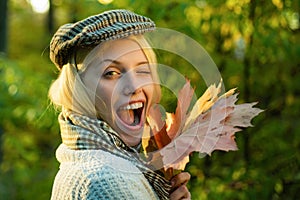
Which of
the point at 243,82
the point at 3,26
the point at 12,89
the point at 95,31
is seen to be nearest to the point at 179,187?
the point at 95,31

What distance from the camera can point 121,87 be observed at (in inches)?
55.6

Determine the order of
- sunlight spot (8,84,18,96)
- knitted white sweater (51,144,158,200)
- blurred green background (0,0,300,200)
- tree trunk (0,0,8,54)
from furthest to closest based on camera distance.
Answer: tree trunk (0,0,8,54)
sunlight spot (8,84,18,96)
blurred green background (0,0,300,200)
knitted white sweater (51,144,158,200)

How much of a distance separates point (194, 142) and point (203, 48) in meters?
1.83

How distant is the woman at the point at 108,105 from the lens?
1387mm

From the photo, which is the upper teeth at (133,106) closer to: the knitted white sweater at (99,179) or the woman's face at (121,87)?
the woman's face at (121,87)

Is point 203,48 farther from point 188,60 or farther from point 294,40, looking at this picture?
point 294,40

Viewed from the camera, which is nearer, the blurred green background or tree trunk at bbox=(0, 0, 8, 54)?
the blurred green background

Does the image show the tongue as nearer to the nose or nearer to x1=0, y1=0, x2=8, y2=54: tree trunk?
the nose

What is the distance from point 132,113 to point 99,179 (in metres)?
0.17

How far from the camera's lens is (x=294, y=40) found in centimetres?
334

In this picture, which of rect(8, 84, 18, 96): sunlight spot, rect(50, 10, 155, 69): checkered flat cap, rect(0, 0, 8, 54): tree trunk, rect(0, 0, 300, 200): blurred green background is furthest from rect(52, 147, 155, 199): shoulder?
rect(0, 0, 8, 54): tree trunk

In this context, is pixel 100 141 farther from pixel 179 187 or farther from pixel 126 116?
pixel 179 187

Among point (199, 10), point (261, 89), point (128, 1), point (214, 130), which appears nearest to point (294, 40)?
point (261, 89)

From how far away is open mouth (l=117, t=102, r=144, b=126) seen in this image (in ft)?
4.63
